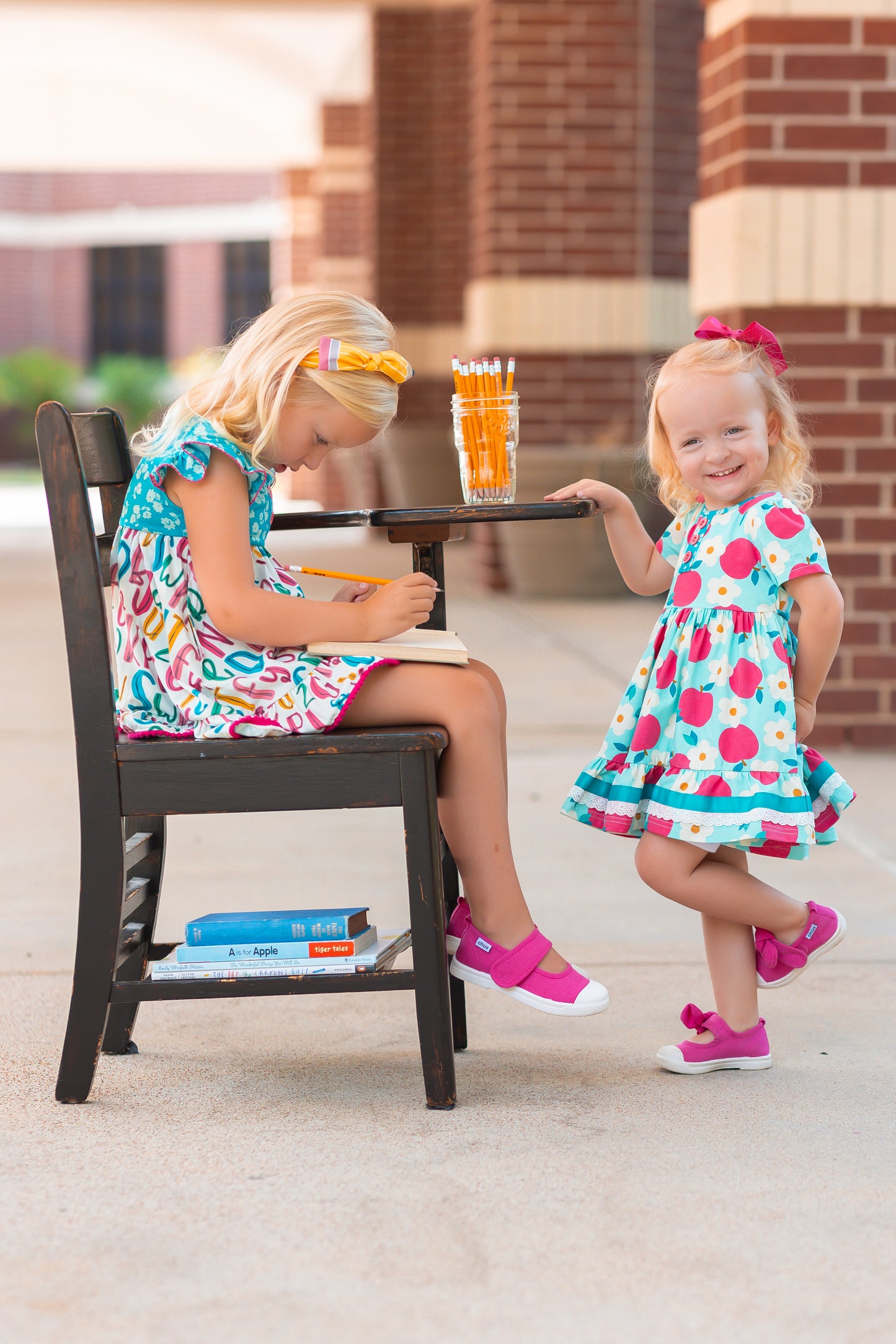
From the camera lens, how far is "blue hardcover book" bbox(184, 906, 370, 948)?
2418 mm

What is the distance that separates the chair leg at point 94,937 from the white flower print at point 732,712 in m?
0.93

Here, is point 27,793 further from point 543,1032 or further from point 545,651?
point 545,651

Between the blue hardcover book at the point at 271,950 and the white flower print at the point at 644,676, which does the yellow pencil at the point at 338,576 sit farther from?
the blue hardcover book at the point at 271,950

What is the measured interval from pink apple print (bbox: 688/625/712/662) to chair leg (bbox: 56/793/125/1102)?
921mm

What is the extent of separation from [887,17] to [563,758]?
2529 millimetres

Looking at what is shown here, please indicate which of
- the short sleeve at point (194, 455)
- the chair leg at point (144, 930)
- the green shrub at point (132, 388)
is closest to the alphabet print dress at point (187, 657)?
the short sleeve at point (194, 455)

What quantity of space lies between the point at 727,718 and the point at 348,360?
31.2 inches

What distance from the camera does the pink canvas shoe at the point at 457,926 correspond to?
2.50 m

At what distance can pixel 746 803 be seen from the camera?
96.1 inches

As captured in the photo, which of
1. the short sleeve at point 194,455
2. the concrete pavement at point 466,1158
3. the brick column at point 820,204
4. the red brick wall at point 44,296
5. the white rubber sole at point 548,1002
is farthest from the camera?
the red brick wall at point 44,296

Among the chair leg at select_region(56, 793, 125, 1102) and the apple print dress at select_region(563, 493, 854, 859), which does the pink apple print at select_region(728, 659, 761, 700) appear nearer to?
the apple print dress at select_region(563, 493, 854, 859)

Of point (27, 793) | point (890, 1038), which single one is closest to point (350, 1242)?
point (890, 1038)

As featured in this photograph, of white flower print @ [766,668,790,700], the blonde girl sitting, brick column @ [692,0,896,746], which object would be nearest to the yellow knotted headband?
the blonde girl sitting

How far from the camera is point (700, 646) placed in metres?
2.52
